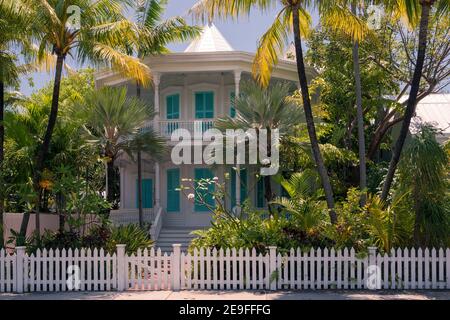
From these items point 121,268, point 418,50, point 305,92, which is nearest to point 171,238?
point 121,268

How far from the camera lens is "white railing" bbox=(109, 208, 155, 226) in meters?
20.3

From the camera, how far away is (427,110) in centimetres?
2514

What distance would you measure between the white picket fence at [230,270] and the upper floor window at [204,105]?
10022mm

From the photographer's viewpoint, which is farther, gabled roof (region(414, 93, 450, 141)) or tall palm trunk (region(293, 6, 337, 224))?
gabled roof (region(414, 93, 450, 141))

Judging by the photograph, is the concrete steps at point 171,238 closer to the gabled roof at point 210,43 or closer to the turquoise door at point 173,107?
the turquoise door at point 173,107

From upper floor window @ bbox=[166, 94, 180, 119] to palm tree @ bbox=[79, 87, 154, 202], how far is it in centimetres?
332

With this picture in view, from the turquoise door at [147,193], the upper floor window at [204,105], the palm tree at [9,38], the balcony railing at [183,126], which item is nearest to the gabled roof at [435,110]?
the upper floor window at [204,105]

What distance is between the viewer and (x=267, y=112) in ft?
54.2

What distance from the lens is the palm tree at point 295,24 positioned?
1288cm

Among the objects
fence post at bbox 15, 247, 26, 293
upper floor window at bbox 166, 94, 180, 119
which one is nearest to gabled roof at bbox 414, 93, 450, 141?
upper floor window at bbox 166, 94, 180, 119

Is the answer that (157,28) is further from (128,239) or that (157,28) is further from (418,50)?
(418,50)

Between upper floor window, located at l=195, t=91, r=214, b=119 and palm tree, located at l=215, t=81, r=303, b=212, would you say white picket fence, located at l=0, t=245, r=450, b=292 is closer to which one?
palm tree, located at l=215, t=81, r=303, b=212

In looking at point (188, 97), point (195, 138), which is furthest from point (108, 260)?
point (188, 97)

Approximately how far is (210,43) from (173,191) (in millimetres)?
5885
